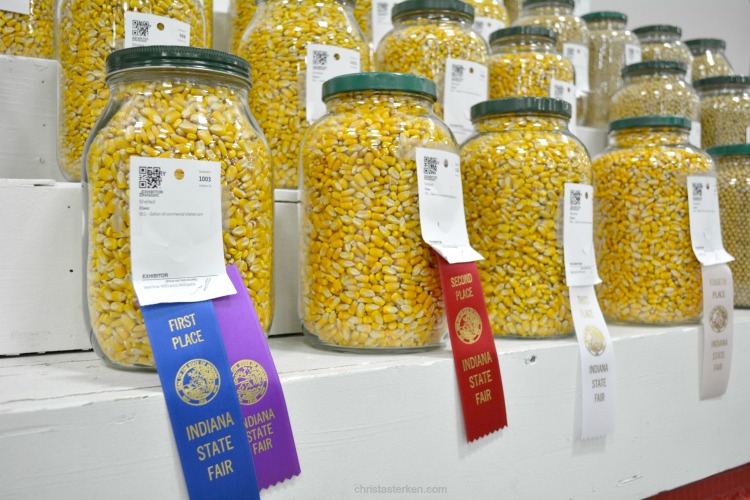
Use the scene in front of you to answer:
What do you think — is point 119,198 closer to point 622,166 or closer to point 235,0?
point 235,0

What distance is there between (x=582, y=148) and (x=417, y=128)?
312 mm

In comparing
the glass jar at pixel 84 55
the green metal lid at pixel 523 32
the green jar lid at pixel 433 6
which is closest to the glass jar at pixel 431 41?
the green jar lid at pixel 433 6

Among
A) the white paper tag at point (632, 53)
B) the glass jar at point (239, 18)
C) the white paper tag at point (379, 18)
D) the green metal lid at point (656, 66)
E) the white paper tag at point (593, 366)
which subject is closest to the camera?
the white paper tag at point (593, 366)

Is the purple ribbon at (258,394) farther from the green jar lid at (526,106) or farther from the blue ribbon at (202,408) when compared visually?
the green jar lid at (526,106)

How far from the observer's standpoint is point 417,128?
2.76ft

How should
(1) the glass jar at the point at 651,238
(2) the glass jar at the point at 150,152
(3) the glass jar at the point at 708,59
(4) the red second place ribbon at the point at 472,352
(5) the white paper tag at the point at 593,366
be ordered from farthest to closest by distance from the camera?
(3) the glass jar at the point at 708,59 < (1) the glass jar at the point at 651,238 < (5) the white paper tag at the point at 593,366 < (4) the red second place ribbon at the point at 472,352 < (2) the glass jar at the point at 150,152

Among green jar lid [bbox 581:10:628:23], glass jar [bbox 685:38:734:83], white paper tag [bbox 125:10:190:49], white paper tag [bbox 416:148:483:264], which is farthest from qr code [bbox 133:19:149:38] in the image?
glass jar [bbox 685:38:734:83]

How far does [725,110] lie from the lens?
1.61 m

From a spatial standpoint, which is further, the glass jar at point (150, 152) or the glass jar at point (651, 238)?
the glass jar at point (651, 238)

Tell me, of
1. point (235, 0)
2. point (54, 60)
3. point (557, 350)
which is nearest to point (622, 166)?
point (557, 350)

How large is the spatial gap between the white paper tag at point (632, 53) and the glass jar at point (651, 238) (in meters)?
0.57

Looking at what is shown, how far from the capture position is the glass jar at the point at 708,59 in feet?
6.00

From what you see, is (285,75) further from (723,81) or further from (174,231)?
(723,81)

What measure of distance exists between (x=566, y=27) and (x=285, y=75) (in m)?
0.84
